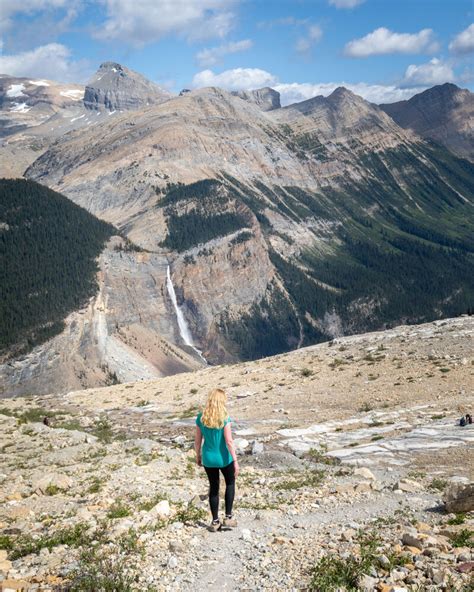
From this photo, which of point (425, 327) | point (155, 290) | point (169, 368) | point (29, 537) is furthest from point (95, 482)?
point (155, 290)

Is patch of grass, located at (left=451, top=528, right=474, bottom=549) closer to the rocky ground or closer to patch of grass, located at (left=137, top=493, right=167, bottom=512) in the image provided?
the rocky ground

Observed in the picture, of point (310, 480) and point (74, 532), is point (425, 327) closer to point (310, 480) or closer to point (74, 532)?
point (310, 480)

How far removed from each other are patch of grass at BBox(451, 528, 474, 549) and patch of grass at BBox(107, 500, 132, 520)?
339 inches

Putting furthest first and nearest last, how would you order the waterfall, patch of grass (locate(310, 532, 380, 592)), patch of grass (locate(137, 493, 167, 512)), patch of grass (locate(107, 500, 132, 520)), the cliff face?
the waterfall → the cliff face → patch of grass (locate(137, 493, 167, 512)) → patch of grass (locate(107, 500, 132, 520)) → patch of grass (locate(310, 532, 380, 592))

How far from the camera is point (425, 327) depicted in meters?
53.4

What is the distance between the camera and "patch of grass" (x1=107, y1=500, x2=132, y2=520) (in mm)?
15459

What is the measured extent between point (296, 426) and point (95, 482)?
1373cm

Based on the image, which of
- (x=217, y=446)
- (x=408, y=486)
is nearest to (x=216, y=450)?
(x=217, y=446)

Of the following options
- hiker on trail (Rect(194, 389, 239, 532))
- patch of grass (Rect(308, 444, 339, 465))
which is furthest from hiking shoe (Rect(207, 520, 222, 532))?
patch of grass (Rect(308, 444, 339, 465))

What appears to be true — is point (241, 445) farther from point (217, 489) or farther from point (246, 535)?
point (246, 535)

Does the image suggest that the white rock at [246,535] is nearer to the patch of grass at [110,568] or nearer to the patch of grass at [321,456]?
the patch of grass at [110,568]

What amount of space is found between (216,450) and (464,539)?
6.18 meters

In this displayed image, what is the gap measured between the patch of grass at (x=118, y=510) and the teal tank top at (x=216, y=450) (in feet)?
9.95

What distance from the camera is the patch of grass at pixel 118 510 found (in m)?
15.5
